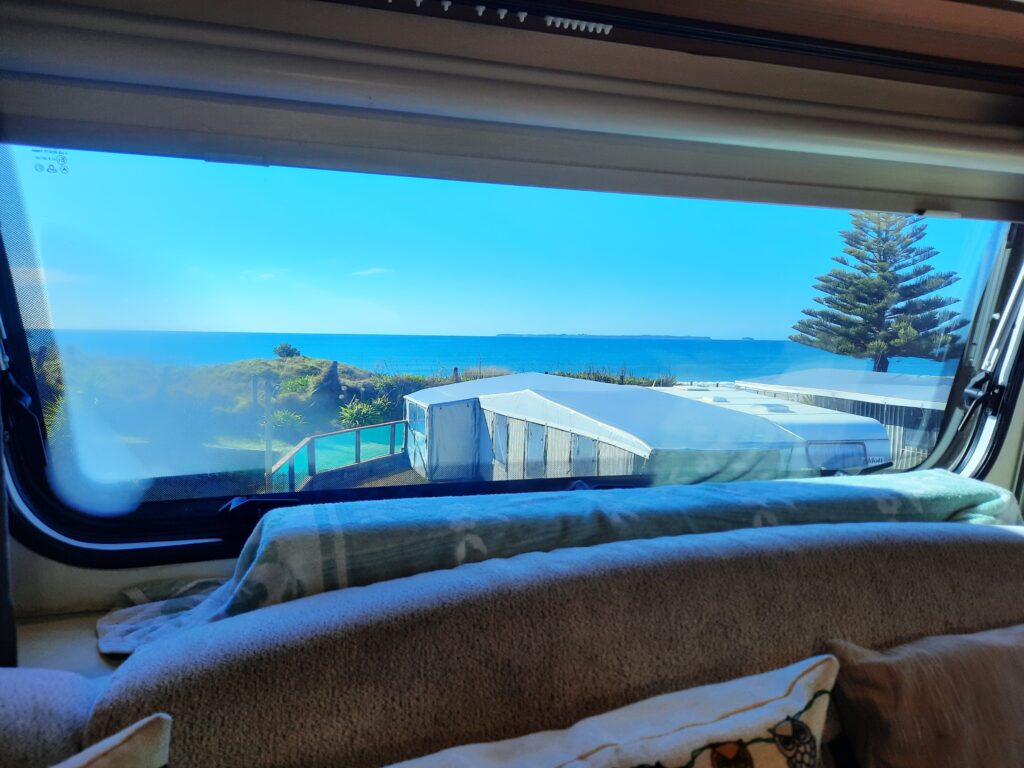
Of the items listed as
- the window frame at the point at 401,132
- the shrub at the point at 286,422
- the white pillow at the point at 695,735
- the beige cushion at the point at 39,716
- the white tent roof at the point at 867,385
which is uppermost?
the window frame at the point at 401,132

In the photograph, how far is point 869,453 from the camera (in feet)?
5.48

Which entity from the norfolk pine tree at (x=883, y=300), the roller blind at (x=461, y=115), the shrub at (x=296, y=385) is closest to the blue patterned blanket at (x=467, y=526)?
the shrub at (x=296, y=385)

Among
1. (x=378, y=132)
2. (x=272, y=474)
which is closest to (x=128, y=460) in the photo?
(x=272, y=474)

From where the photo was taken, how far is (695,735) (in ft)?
2.21

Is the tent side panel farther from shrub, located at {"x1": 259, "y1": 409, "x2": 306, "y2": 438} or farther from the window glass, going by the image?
shrub, located at {"x1": 259, "y1": 409, "x2": 306, "y2": 438}

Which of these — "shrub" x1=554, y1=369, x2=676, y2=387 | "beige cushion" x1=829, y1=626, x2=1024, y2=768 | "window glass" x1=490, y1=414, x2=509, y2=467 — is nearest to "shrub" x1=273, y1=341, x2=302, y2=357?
"window glass" x1=490, y1=414, x2=509, y2=467

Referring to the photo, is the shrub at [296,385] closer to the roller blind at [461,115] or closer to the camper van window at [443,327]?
the camper van window at [443,327]

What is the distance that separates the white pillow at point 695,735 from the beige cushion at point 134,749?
0.26 metres

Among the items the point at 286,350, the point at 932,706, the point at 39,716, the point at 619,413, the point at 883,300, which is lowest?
the point at 932,706

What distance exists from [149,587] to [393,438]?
1.79ft

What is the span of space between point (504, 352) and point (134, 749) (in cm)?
93

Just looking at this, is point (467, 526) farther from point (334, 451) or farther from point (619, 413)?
point (619, 413)

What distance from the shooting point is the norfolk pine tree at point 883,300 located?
1.46 metres

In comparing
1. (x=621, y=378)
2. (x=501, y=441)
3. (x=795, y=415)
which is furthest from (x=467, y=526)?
(x=795, y=415)
